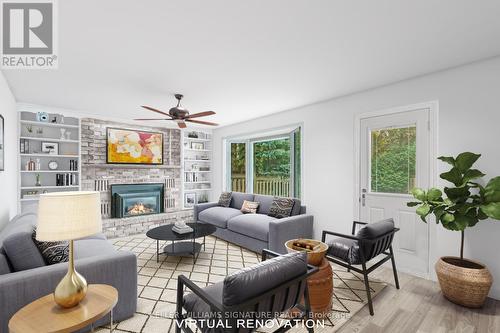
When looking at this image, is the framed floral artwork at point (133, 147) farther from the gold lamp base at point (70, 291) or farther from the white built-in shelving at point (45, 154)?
the gold lamp base at point (70, 291)

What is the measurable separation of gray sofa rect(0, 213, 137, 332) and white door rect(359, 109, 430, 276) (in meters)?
3.11

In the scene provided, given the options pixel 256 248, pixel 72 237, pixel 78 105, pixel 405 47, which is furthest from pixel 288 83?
pixel 78 105

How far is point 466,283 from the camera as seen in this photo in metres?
2.23

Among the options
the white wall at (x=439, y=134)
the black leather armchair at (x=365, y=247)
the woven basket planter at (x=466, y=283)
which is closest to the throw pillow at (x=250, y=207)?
the white wall at (x=439, y=134)

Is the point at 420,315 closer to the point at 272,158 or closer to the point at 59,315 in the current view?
the point at 59,315

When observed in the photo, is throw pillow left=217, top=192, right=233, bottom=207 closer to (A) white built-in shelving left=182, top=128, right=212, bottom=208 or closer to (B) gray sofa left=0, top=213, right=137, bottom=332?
(A) white built-in shelving left=182, top=128, right=212, bottom=208

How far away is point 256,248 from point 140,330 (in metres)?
2.02

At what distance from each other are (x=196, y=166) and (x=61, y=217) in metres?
5.21

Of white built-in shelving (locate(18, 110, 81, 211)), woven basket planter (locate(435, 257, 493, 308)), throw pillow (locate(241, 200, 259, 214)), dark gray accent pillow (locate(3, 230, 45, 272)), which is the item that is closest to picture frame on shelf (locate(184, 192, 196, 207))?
throw pillow (locate(241, 200, 259, 214))

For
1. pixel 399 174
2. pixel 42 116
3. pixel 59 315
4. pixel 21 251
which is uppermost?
pixel 42 116

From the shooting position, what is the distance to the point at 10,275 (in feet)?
5.28

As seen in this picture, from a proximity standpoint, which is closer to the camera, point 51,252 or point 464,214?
point 51,252

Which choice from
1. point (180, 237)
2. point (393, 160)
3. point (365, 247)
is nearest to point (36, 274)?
point (180, 237)

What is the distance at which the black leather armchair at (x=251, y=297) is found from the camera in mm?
1235
